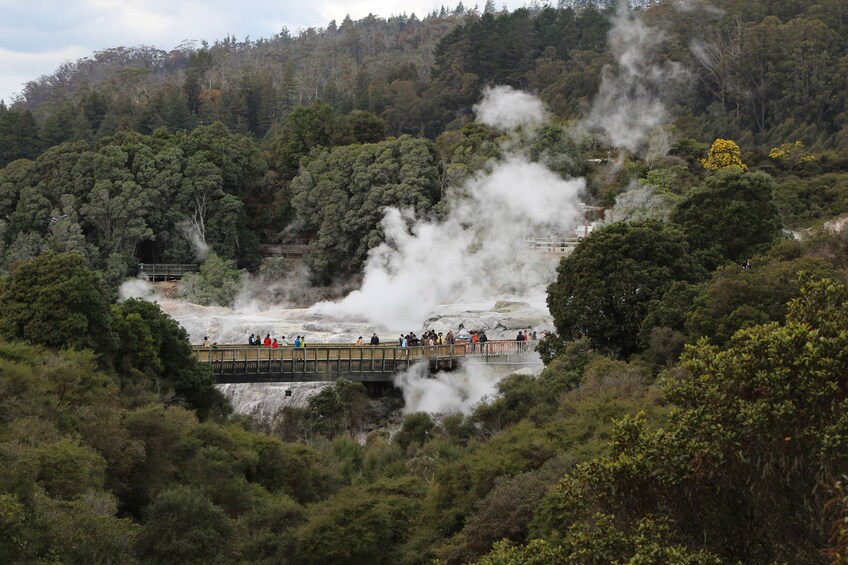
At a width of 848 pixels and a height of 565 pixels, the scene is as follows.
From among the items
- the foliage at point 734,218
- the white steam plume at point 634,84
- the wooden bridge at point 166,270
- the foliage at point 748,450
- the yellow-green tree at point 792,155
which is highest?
the white steam plume at point 634,84

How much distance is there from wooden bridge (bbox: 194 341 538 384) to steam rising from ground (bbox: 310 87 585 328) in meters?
5.99

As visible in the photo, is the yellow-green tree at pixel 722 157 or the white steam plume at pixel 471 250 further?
the yellow-green tree at pixel 722 157

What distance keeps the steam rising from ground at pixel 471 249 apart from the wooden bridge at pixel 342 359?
5.99 m

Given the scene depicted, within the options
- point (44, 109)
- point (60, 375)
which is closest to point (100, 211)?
point (60, 375)

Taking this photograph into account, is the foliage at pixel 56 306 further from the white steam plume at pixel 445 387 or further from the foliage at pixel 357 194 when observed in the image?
the foliage at pixel 357 194

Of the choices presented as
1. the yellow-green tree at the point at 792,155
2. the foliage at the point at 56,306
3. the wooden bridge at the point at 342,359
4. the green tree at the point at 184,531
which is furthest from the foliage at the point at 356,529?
the yellow-green tree at the point at 792,155

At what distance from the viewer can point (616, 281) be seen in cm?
2980

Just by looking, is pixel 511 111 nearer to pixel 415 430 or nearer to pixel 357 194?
pixel 357 194

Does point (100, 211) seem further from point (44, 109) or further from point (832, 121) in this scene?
point (44, 109)

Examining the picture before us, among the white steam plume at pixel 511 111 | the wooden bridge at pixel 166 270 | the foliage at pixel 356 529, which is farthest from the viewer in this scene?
the white steam plume at pixel 511 111

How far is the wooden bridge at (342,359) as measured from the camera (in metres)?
32.1

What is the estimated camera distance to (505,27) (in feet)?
261

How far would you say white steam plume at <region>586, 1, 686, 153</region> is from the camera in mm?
62094

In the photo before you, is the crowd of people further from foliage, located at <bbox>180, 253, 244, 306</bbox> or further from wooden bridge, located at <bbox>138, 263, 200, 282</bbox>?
wooden bridge, located at <bbox>138, 263, 200, 282</bbox>
